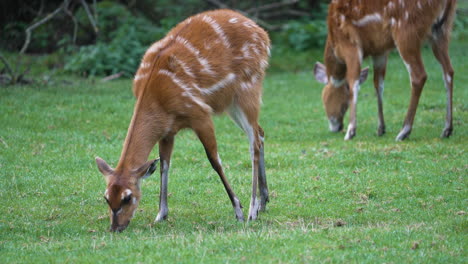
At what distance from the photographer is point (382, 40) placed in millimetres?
11273

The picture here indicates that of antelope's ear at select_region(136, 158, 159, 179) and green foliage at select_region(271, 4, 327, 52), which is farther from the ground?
antelope's ear at select_region(136, 158, 159, 179)

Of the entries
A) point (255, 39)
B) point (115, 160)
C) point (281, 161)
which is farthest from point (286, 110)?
point (255, 39)

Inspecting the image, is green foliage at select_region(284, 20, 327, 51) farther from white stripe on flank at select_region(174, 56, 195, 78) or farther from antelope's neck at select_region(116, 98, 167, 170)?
antelope's neck at select_region(116, 98, 167, 170)

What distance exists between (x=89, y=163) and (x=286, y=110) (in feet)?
17.0

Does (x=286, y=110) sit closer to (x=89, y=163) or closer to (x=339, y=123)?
(x=339, y=123)

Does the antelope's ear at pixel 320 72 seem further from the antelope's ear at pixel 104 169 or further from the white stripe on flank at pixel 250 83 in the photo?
the antelope's ear at pixel 104 169

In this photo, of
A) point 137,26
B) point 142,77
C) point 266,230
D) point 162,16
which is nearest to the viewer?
point 266,230

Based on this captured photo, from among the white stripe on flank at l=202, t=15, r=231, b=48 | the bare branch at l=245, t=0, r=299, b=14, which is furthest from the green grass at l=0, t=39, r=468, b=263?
the bare branch at l=245, t=0, r=299, b=14

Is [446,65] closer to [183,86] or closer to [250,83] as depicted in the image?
[250,83]

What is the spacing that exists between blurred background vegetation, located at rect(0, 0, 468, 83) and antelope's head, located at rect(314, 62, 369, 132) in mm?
5564

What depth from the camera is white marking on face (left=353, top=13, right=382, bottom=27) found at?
11180 millimetres

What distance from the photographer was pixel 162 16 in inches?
773

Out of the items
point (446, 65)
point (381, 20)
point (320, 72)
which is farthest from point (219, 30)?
point (320, 72)

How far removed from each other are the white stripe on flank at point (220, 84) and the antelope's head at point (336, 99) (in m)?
5.30
